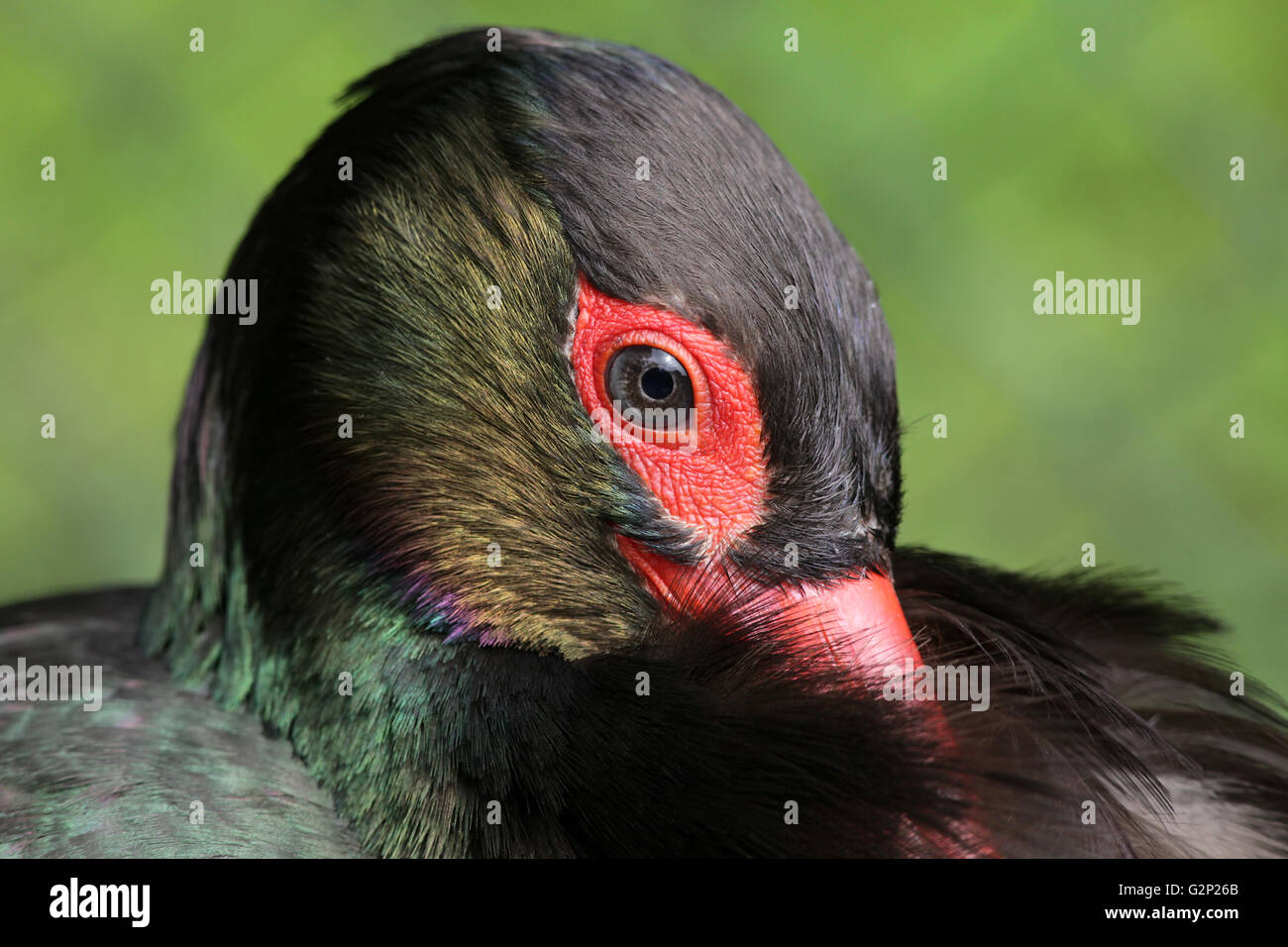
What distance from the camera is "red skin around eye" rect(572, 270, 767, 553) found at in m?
2.21

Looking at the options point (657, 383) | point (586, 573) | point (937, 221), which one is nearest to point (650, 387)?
point (657, 383)

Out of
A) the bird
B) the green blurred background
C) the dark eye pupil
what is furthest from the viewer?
the green blurred background

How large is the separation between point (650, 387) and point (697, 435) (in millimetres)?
101

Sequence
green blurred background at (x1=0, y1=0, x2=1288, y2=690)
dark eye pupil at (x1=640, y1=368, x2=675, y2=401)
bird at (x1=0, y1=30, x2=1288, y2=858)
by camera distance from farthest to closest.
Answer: green blurred background at (x1=0, y1=0, x2=1288, y2=690), dark eye pupil at (x1=640, y1=368, x2=675, y2=401), bird at (x1=0, y1=30, x2=1288, y2=858)

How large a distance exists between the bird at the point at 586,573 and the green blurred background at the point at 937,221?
129 inches

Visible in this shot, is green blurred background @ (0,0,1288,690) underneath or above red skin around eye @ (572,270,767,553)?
above

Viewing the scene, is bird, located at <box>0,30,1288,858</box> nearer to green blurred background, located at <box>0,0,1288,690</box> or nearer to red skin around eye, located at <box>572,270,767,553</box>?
red skin around eye, located at <box>572,270,767,553</box>

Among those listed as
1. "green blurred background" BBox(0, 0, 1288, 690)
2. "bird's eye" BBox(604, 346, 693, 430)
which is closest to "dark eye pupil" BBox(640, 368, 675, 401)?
"bird's eye" BBox(604, 346, 693, 430)

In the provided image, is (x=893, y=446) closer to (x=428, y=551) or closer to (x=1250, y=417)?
(x=428, y=551)

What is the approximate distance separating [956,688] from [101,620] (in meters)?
1.78

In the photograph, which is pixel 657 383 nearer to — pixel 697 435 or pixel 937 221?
pixel 697 435

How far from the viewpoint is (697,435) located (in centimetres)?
223

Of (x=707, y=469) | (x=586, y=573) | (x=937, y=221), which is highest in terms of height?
(x=937, y=221)
